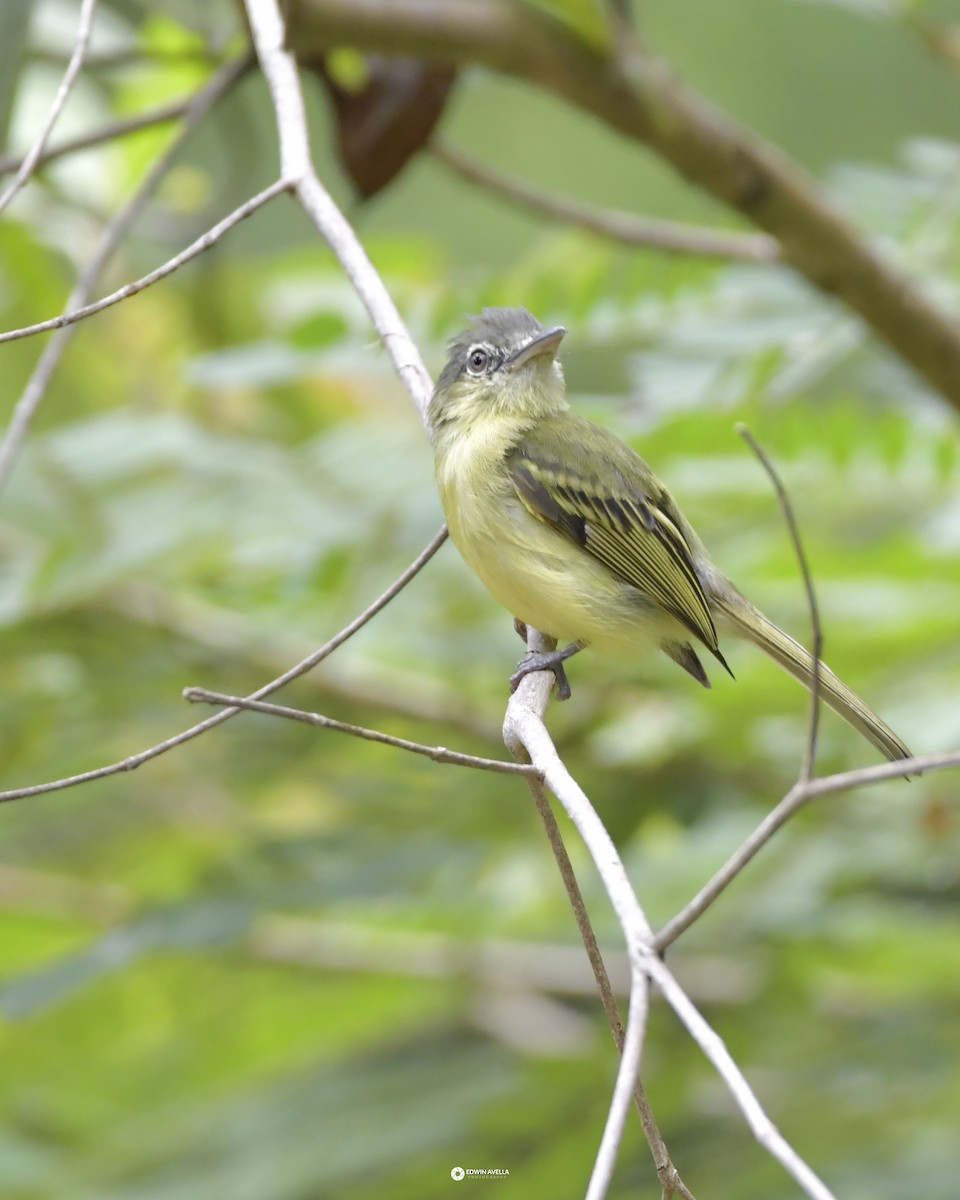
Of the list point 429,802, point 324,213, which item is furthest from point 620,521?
point 324,213

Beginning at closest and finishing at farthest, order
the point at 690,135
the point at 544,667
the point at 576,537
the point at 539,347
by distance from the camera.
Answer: the point at 544,667 → the point at 690,135 → the point at 576,537 → the point at 539,347

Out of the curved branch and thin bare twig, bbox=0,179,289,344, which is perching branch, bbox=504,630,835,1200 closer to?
thin bare twig, bbox=0,179,289,344

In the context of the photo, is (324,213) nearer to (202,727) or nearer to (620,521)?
(202,727)

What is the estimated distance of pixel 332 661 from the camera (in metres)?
4.22

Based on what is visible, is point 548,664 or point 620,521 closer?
point 548,664

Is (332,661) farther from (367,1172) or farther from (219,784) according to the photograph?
(367,1172)

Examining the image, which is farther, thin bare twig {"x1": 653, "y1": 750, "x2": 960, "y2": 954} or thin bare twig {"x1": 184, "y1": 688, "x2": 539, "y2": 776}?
thin bare twig {"x1": 184, "y1": 688, "x2": 539, "y2": 776}

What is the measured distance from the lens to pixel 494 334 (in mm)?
3930

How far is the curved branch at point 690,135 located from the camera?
10.9 feet

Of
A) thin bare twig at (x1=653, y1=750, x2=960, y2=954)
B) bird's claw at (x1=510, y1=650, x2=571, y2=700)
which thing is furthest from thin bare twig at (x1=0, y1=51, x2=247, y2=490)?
thin bare twig at (x1=653, y1=750, x2=960, y2=954)

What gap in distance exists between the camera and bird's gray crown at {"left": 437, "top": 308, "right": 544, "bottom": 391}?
3.89 metres

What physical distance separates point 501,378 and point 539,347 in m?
0.18

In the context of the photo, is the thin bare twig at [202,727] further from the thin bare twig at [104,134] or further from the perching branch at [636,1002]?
the thin bare twig at [104,134]

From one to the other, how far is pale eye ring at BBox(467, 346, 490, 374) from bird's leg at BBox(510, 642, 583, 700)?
2.80ft
